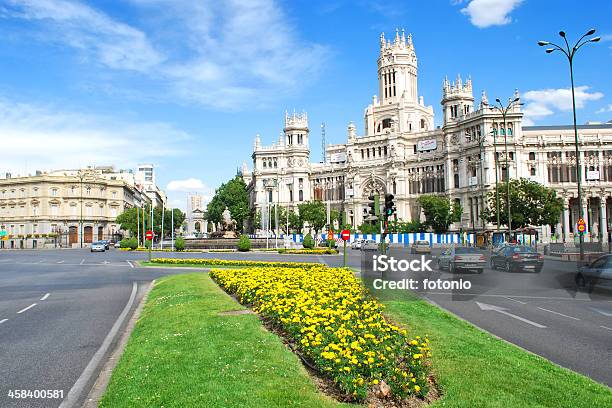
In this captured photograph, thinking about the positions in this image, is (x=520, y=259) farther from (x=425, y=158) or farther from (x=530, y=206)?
(x=425, y=158)

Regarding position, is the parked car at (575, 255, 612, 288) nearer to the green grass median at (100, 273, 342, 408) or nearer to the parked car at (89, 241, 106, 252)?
the green grass median at (100, 273, 342, 408)

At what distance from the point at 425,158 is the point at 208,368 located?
10302 centimetres

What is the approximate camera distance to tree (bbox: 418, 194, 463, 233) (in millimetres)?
87062

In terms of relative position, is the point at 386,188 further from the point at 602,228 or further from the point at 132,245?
the point at 132,245

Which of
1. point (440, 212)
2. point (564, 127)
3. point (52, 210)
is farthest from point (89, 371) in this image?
point (52, 210)

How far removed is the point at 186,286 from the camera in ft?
68.3

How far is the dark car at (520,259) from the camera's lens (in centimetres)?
2852

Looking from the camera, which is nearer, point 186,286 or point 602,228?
point 186,286

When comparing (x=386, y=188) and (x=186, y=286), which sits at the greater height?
(x=386, y=188)

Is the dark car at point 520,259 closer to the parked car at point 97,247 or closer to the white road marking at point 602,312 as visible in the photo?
the white road marking at point 602,312

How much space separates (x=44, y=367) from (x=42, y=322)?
5.71 m

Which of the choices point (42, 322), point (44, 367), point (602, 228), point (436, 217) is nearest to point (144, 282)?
point (42, 322)

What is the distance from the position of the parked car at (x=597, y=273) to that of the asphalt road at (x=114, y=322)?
537 millimetres

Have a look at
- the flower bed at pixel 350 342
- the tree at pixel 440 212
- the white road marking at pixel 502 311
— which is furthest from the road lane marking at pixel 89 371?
the tree at pixel 440 212
